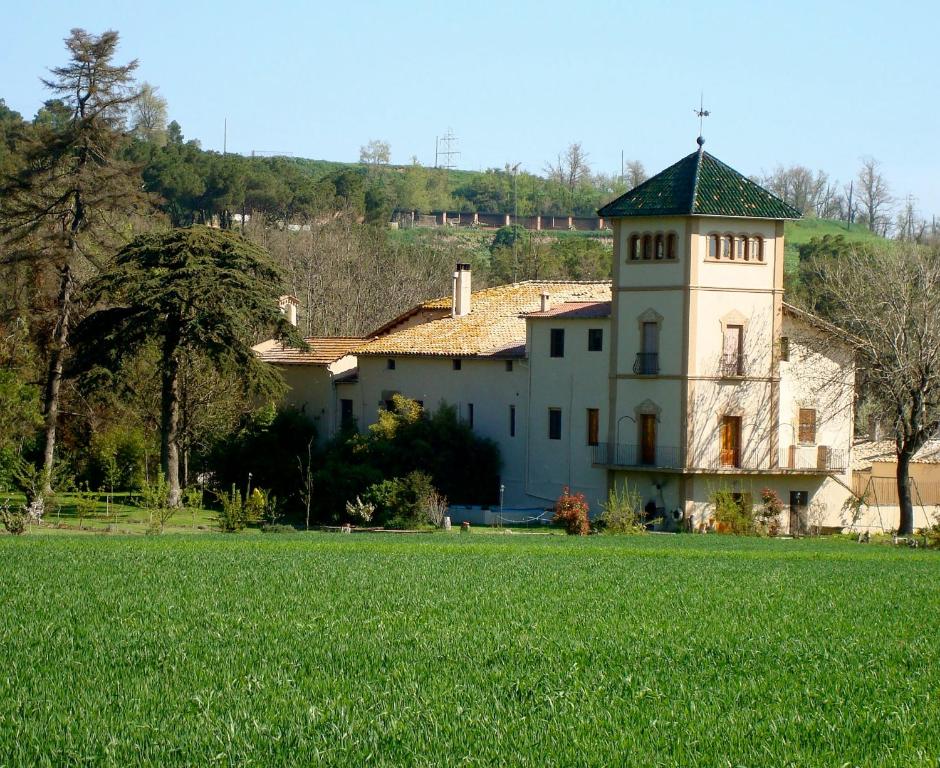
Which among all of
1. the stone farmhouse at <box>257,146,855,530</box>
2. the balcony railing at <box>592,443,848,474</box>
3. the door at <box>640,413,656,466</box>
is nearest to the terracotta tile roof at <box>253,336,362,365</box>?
Result: the stone farmhouse at <box>257,146,855,530</box>

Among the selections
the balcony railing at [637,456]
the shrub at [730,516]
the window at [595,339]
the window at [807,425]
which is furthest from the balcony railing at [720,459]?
the window at [595,339]

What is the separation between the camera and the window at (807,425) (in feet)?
160

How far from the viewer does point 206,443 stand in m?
56.2

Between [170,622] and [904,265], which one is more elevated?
[904,265]

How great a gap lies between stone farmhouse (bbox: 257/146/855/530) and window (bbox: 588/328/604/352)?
52 millimetres

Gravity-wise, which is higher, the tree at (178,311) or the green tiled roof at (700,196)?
the green tiled roof at (700,196)

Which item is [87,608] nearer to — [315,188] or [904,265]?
[904,265]

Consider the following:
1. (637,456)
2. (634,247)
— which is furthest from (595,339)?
(637,456)

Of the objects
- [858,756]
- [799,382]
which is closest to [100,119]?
[799,382]

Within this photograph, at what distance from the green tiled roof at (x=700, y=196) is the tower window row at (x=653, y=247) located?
823 millimetres

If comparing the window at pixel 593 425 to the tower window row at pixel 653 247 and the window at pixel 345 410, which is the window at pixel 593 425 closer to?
the tower window row at pixel 653 247

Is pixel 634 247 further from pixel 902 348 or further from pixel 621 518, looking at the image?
pixel 621 518

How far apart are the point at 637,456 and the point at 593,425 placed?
8.14 feet

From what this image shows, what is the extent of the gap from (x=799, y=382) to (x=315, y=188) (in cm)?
7546
